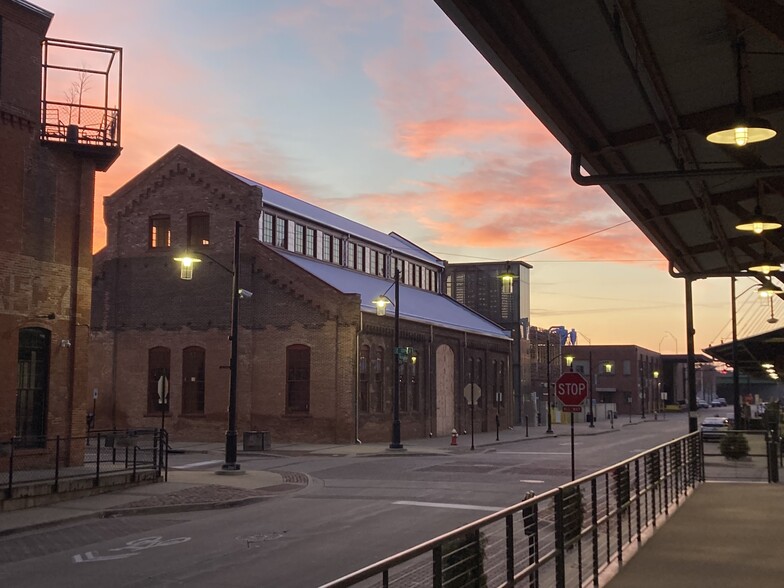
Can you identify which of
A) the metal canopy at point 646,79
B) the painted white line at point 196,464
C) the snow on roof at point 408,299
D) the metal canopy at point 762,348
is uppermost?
the snow on roof at point 408,299

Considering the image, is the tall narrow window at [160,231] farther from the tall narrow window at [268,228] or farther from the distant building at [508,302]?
the distant building at [508,302]

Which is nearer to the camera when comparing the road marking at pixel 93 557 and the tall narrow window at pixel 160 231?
the road marking at pixel 93 557

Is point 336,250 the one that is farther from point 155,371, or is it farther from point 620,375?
point 620,375

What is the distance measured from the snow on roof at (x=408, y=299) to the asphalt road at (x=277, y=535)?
2043cm

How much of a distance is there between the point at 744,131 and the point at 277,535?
1087cm

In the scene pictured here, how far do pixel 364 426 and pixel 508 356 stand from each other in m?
24.5

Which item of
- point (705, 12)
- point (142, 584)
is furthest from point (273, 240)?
point (705, 12)

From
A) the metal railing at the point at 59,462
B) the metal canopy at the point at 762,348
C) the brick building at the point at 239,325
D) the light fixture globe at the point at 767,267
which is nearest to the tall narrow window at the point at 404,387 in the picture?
the brick building at the point at 239,325

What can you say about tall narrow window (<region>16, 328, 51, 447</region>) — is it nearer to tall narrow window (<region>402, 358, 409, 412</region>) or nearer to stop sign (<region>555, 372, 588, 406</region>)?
stop sign (<region>555, 372, 588, 406</region>)

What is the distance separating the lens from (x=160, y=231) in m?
46.0

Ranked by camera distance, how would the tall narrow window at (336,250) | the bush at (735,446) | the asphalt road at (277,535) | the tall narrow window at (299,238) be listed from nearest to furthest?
the asphalt road at (277,535) → the bush at (735,446) → the tall narrow window at (299,238) → the tall narrow window at (336,250)

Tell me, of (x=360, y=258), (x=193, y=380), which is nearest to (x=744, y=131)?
(x=193, y=380)

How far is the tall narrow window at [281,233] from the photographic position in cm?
4594

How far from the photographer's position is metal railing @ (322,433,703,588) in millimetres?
5809
